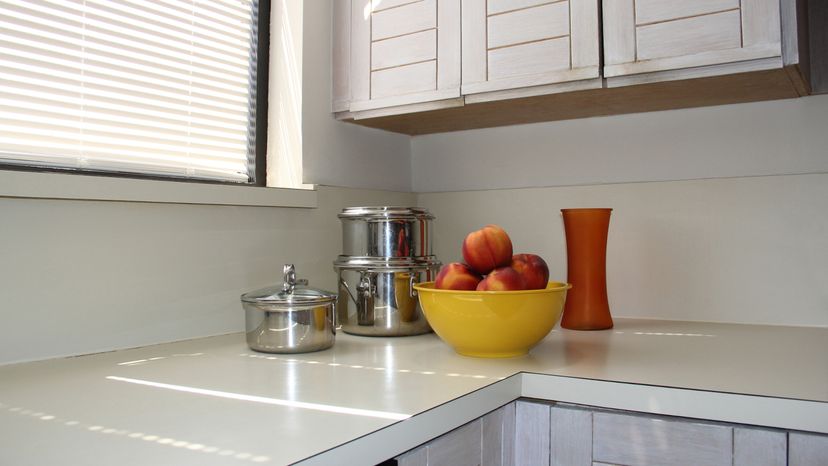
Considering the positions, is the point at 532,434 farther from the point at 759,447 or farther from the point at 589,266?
the point at 589,266

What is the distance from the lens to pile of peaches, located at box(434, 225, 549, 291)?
3.83 ft

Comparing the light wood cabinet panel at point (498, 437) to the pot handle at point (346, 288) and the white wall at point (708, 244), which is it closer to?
the pot handle at point (346, 288)

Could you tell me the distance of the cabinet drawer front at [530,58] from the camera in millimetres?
1365

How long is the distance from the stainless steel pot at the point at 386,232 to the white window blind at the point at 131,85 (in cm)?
37

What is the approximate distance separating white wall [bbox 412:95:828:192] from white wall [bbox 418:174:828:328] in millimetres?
32

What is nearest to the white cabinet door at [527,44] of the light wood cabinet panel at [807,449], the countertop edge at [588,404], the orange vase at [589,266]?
the orange vase at [589,266]

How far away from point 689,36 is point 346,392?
0.89 m

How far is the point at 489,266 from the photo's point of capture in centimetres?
119

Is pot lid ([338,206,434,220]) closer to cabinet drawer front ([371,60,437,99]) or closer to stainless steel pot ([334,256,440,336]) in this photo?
stainless steel pot ([334,256,440,336])

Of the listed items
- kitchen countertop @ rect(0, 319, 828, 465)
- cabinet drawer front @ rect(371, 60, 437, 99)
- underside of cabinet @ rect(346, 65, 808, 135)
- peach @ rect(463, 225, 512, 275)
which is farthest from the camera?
cabinet drawer front @ rect(371, 60, 437, 99)

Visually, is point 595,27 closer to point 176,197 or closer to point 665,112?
point 665,112

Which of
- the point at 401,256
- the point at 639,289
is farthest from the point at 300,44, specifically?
the point at 639,289

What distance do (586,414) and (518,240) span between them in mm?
842

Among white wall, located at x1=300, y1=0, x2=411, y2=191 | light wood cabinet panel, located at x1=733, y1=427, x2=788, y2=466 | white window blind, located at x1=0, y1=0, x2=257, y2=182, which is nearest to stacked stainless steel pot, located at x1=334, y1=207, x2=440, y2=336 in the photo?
white wall, located at x1=300, y1=0, x2=411, y2=191
